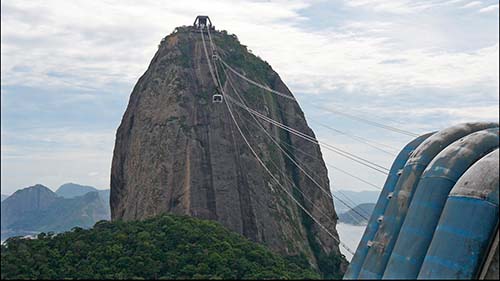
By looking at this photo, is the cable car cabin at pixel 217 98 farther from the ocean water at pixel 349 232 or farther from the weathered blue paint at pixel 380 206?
the weathered blue paint at pixel 380 206

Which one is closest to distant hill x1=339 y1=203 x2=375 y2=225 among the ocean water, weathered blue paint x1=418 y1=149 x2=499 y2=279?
the ocean water

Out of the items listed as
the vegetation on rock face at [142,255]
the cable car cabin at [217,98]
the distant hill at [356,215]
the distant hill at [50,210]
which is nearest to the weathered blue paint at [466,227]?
the vegetation on rock face at [142,255]

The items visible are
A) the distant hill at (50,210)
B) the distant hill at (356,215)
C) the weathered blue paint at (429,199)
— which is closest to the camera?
the weathered blue paint at (429,199)

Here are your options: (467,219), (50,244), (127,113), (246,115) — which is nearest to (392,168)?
(467,219)

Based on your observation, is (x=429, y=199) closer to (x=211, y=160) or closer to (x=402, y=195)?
(x=402, y=195)

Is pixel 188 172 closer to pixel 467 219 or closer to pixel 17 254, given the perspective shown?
pixel 17 254
